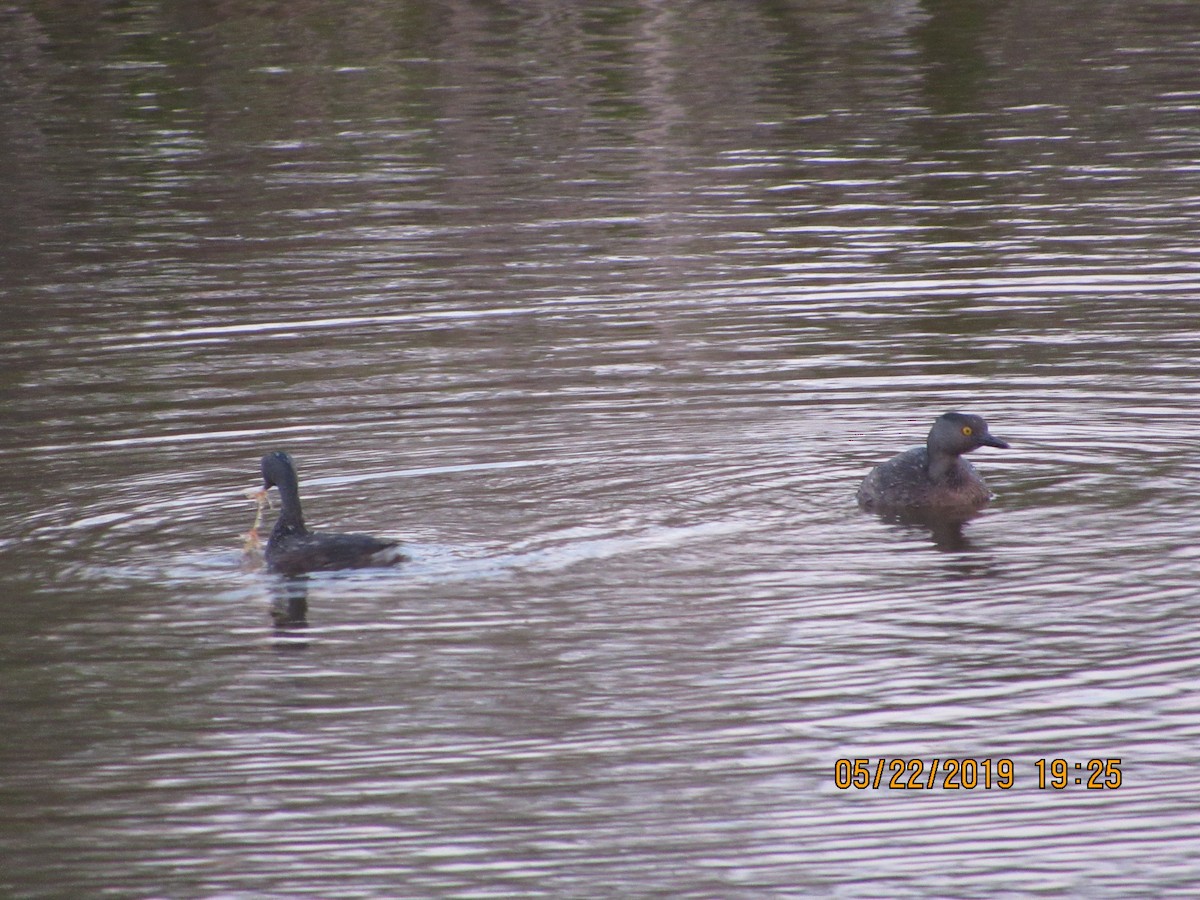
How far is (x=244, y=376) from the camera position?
1675 cm

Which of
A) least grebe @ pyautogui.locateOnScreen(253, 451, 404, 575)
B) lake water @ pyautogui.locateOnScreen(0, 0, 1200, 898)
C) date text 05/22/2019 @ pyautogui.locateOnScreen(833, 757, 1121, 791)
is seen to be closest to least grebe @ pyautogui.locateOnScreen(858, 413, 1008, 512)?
lake water @ pyautogui.locateOnScreen(0, 0, 1200, 898)

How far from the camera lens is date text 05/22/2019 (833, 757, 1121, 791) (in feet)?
28.5

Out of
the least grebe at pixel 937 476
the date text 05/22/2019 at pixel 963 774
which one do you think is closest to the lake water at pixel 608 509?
the date text 05/22/2019 at pixel 963 774

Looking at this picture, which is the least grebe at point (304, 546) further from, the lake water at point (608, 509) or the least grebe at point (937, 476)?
the least grebe at point (937, 476)

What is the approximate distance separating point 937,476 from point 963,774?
404 cm

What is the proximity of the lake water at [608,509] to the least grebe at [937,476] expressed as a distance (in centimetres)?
27

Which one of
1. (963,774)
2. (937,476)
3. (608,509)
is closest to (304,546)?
(608,509)

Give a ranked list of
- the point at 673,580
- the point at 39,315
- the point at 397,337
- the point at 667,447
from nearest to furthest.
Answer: the point at 673,580
the point at 667,447
the point at 397,337
the point at 39,315

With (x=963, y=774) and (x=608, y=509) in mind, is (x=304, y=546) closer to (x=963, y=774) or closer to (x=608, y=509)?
(x=608, y=509)

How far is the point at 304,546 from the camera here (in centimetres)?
1155

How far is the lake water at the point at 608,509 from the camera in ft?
27.9

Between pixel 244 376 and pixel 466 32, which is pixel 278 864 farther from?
pixel 466 32

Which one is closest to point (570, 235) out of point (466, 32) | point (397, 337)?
point (397, 337)

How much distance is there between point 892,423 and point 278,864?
7.27 m
